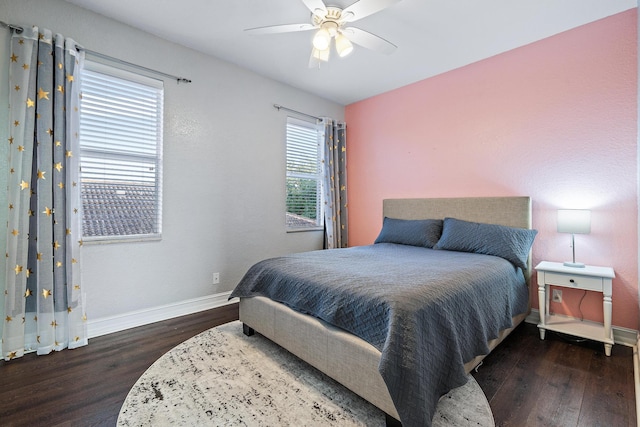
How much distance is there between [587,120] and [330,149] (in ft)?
8.97

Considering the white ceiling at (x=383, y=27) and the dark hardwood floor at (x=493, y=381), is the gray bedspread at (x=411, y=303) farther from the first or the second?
the white ceiling at (x=383, y=27)

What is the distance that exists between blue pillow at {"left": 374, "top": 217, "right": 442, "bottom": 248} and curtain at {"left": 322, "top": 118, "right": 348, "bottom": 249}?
82 cm

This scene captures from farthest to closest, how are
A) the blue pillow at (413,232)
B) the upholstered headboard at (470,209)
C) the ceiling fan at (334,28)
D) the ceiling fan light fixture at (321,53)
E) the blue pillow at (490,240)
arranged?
the blue pillow at (413,232)
the upholstered headboard at (470,209)
the blue pillow at (490,240)
the ceiling fan light fixture at (321,53)
the ceiling fan at (334,28)

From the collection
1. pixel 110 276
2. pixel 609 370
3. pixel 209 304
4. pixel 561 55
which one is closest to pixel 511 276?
pixel 609 370

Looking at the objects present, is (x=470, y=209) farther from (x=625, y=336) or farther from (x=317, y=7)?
(x=317, y=7)

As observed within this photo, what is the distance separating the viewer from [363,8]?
6.21ft

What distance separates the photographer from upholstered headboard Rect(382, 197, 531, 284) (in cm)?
273

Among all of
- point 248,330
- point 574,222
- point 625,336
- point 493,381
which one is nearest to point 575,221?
point 574,222

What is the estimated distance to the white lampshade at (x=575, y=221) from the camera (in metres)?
2.26

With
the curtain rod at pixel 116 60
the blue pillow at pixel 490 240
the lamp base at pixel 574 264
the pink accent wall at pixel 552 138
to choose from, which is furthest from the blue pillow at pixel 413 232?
the curtain rod at pixel 116 60

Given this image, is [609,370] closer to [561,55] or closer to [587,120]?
[587,120]

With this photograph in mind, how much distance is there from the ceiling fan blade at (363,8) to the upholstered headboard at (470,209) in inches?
83.5

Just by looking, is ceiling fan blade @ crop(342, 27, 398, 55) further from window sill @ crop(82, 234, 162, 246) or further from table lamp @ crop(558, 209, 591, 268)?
window sill @ crop(82, 234, 162, 246)

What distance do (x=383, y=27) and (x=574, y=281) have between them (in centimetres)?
262
